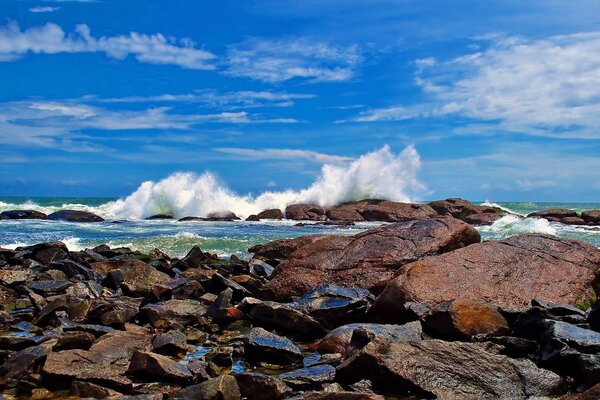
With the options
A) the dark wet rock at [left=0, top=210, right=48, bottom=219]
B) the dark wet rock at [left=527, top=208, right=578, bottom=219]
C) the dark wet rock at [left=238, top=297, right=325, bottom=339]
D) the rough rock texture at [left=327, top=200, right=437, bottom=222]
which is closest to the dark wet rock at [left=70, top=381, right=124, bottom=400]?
the dark wet rock at [left=238, top=297, right=325, bottom=339]

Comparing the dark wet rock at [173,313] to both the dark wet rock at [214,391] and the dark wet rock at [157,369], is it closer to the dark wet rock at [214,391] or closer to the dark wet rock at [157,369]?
the dark wet rock at [157,369]

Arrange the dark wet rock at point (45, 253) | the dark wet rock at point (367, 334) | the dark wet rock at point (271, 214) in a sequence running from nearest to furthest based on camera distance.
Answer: the dark wet rock at point (367, 334) → the dark wet rock at point (45, 253) → the dark wet rock at point (271, 214)

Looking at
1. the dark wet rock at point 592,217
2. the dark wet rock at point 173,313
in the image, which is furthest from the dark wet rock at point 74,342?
the dark wet rock at point 592,217

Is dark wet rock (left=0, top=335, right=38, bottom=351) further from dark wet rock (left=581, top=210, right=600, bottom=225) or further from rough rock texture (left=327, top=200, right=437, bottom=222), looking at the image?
dark wet rock (left=581, top=210, right=600, bottom=225)

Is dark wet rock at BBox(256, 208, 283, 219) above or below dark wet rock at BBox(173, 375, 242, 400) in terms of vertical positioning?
above

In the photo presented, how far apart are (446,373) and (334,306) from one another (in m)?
3.05

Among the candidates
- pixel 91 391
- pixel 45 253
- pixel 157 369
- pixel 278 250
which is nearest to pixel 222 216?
pixel 278 250

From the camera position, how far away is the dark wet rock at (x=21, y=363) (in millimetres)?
5879

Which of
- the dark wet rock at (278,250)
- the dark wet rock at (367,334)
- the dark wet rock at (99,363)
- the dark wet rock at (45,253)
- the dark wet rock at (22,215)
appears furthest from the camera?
the dark wet rock at (22,215)

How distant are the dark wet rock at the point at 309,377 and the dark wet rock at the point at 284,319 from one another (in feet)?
5.91

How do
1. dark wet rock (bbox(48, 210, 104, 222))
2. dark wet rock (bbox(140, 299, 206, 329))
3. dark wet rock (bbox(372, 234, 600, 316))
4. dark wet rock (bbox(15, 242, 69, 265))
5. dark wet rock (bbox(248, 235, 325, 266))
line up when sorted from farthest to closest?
dark wet rock (bbox(48, 210, 104, 222)), dark wet rock (bbox(248, 235, 325, 266)), dark wet rock (bbox(15, 242, 69, 265)), dark wet rock (bbox(372, 234, 600, 316)), dark wet rock (bbox(140, 299, 206, 329))

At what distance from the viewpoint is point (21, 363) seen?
5980 mm

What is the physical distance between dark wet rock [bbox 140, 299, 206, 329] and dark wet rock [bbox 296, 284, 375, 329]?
1.45m

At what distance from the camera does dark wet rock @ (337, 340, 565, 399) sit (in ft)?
18.1
